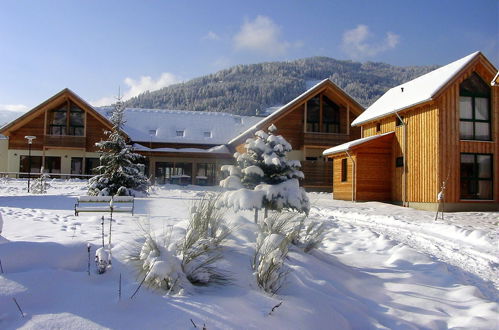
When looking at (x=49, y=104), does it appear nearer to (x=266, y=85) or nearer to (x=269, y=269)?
(x=269, y=269)

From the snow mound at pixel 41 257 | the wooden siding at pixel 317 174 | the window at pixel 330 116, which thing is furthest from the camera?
the window at pixel 330 116

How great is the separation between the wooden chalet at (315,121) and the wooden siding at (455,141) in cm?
1318

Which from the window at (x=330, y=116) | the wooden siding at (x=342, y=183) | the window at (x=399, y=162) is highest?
the window at (x=330, y=116)

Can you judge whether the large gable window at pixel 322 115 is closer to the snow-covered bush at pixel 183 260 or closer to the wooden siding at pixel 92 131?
the wooden siding at pixel 92 131

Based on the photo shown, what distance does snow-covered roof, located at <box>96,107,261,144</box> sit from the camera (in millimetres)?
33969

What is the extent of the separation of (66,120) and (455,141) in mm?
27497

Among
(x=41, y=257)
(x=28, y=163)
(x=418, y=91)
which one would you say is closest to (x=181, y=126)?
(x=28, y=163)

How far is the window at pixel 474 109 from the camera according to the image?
16.1 m

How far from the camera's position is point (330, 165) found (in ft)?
86.9

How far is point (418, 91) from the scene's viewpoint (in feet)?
57.2

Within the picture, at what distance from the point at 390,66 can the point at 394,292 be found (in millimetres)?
175759

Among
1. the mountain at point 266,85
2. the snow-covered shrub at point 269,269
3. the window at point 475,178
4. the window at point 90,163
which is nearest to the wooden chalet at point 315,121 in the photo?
the window at point 90,163

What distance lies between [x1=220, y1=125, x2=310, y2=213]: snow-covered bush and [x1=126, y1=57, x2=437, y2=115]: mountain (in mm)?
77787

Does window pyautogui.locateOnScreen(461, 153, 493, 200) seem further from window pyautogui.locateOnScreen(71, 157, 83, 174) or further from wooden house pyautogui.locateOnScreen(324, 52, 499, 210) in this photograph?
window pyautogui.locateOnScreen(71, 157, 83, 174)
